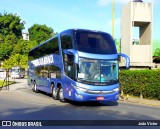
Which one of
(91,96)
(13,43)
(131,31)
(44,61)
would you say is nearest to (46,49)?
(44,61)

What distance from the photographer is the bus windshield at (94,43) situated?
17.7 meters

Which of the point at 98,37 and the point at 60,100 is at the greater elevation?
the point at 98,37

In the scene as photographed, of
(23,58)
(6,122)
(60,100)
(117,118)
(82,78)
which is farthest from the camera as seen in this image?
(23,58)

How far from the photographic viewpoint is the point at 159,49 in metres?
41.4

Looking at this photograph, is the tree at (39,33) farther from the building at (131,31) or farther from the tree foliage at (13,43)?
the building at (131,31)

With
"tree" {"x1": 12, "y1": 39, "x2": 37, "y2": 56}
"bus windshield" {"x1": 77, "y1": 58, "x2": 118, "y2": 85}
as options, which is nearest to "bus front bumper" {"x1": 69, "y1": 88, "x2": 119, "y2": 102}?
"bus windshield" {"x1": 77, "y1": 58, "x2": 118, "y2": 85}

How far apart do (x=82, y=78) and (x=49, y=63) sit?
5651mm

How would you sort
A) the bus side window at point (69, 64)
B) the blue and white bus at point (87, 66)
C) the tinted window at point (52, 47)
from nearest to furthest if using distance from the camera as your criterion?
the blue and white bus at point (87, 66) → the bus side window at point (69, 64) → the tinted window at point (52, 47)

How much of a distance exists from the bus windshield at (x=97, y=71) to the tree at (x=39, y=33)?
79.6 meters

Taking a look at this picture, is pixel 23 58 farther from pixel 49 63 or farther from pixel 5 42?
Answer: pixel 49 63

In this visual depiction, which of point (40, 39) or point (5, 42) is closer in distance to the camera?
point (5, 42)

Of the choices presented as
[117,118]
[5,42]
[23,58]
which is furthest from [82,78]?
[5,42]

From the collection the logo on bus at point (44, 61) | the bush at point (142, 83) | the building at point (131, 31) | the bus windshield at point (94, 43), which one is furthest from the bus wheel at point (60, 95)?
the building at point (131, 31)

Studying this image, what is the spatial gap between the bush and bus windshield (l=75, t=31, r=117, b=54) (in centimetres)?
644
